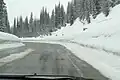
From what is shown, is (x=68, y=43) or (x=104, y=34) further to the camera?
(x=68, y=43)

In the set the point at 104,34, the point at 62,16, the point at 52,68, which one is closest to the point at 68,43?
the point at 104,34

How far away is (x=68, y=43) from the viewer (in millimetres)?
53938

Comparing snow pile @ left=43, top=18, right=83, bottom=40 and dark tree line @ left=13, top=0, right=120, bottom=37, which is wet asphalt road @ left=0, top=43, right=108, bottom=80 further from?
snow pile @ left=43, top=18, right=83, bottom=40

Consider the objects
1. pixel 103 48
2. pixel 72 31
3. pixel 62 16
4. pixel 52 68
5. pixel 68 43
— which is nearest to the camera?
pixel 52 68

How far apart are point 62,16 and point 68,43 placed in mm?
89286

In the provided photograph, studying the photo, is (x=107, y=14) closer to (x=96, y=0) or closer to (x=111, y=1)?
(x=111, y=1)

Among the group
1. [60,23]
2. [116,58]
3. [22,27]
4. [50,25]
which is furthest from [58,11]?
[116,58]

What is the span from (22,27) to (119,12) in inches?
4823

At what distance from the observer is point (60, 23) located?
14100 centimetres

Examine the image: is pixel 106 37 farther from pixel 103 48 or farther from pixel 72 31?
pixel 72 31

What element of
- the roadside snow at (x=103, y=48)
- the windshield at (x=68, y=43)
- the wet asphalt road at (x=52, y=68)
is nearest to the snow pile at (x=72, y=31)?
the windshield at (x=68, y=43)

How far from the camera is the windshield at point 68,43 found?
12.9 metres

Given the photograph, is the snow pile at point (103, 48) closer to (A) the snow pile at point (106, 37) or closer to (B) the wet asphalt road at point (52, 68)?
(A) the snow pile at point (106, 37)

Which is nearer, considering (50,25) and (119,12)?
(119,12)
